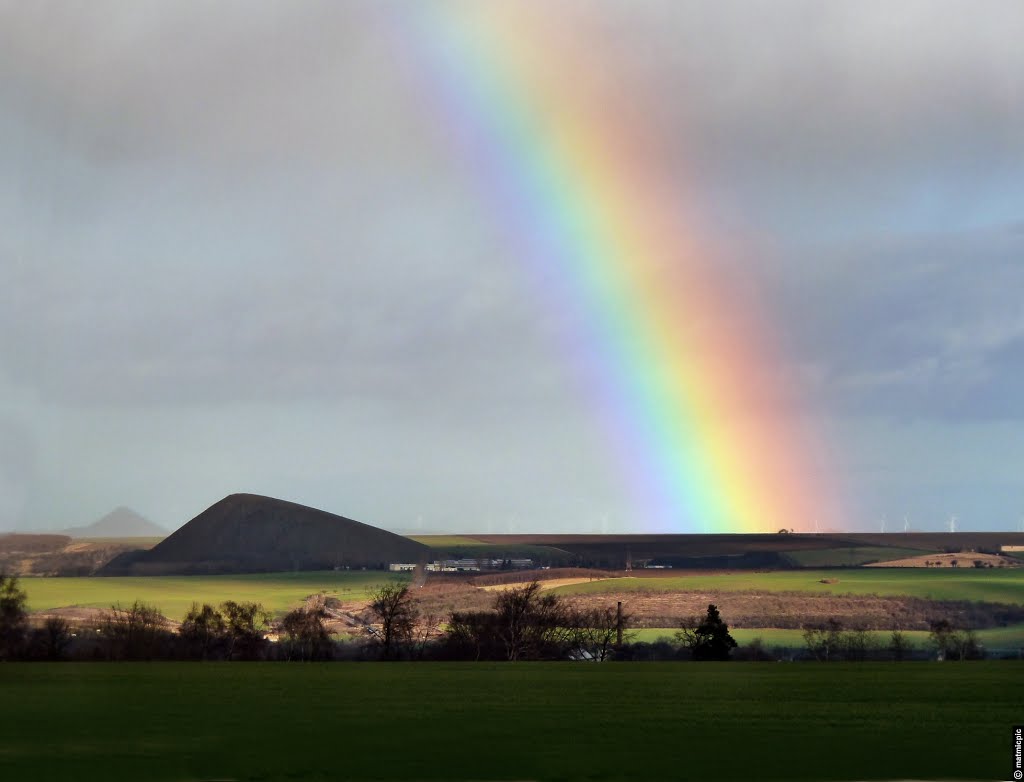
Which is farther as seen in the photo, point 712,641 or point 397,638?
point 397,638

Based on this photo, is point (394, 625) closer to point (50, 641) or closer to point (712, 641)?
point (712, 641)

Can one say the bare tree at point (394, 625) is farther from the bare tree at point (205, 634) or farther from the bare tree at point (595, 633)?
the bare tree at point (595, 633)

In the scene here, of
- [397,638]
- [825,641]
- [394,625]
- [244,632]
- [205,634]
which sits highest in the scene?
[394,625]

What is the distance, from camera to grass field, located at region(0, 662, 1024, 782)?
35344mm

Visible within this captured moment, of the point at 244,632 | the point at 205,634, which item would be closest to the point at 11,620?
the point at 205,634

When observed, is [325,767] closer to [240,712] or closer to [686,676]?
[240,712]

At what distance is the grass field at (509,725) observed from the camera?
35344mm

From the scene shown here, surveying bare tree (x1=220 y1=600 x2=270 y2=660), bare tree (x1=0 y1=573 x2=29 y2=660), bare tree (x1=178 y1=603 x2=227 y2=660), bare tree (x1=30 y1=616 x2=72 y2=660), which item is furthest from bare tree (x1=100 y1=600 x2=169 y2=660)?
bare tree (x1=0 y1=573 x2=29 y2=660)

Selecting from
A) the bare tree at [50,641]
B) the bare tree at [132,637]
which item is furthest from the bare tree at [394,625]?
the bare tree at [50,641]

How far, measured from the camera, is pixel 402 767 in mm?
35781

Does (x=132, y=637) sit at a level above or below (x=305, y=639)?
below

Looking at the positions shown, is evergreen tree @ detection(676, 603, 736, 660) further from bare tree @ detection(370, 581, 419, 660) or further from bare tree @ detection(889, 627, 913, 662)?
bare tree @ detection(370, 581, 419, 660)

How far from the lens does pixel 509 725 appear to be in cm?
4822

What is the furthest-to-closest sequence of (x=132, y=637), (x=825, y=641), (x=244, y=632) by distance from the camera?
(x=825, y=641)
(x=244, y=632)
(x=132, y=637)
